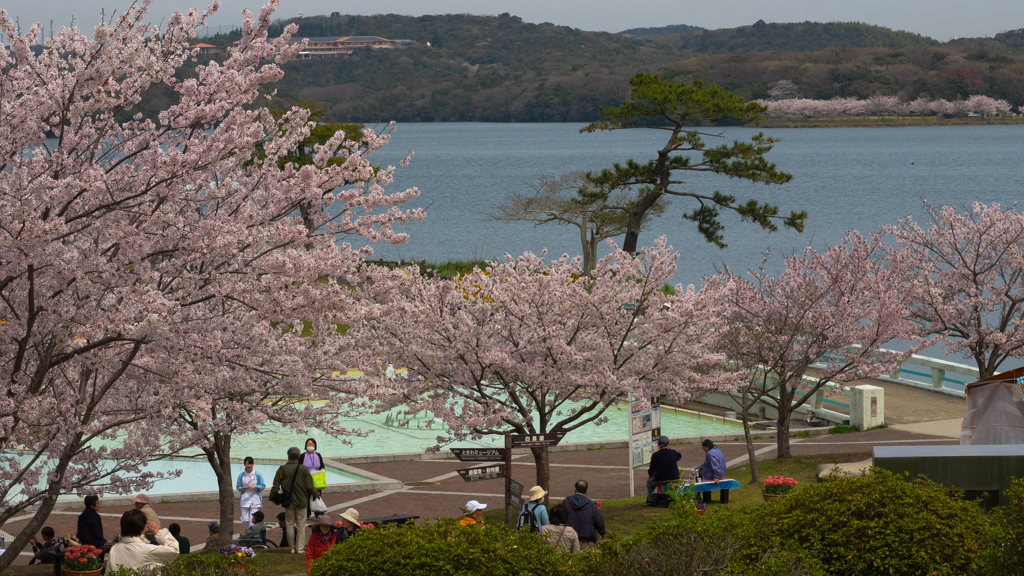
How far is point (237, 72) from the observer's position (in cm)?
858

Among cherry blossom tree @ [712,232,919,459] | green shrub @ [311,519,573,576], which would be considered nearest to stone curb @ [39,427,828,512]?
cherry blossom tree @ [712,232,919,459]

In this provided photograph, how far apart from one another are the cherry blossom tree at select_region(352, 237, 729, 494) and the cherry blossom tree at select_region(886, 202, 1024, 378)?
28.8 ft

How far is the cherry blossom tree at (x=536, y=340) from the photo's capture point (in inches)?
567

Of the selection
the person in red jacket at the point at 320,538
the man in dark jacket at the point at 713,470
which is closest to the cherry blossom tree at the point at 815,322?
the man in dark jacket at the point at 713,470

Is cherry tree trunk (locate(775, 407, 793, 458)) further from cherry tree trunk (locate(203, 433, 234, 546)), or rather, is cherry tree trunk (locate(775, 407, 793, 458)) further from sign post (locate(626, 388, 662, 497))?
cherry tree trunk (locate(203, 433, 234, 546))

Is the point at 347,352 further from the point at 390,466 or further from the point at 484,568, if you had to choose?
the point at 390,466

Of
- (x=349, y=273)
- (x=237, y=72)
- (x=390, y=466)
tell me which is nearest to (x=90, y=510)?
(x=349, y=273)

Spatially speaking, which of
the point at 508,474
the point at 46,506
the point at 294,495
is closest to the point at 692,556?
the point at 508,474

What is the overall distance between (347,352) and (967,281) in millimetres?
17216

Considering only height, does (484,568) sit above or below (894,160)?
below

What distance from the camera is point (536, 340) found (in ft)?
48.6

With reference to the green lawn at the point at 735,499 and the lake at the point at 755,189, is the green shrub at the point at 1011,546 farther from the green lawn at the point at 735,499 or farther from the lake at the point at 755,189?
the lake at the point at 755,189

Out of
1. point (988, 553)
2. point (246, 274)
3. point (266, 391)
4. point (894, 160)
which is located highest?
point (894, 160)

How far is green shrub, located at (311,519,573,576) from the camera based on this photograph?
23.5ft
